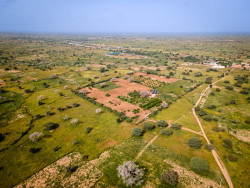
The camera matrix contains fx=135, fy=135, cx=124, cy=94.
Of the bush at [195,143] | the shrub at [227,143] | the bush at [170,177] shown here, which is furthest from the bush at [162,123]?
the bush at [170,177]

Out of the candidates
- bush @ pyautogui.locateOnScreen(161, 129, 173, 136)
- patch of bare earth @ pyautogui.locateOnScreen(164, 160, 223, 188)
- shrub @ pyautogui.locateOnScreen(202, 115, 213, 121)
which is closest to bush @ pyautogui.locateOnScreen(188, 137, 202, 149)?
bush @ pyautogui.locateOnScreen(161, 129, 173, 136)

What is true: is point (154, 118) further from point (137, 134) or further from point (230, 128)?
point (230, 128)

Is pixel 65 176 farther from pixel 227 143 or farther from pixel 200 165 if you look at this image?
pixel 227 143

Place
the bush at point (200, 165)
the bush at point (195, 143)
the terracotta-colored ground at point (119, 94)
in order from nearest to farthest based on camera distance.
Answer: the bush at point (200, 165)
the bush at point (195, 143)
the terracotta-colored ground at point (119, 94)

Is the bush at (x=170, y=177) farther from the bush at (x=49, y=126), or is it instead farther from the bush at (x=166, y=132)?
the bush at (x=49, y=126)

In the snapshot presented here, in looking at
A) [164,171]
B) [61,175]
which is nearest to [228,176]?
[164,171]
